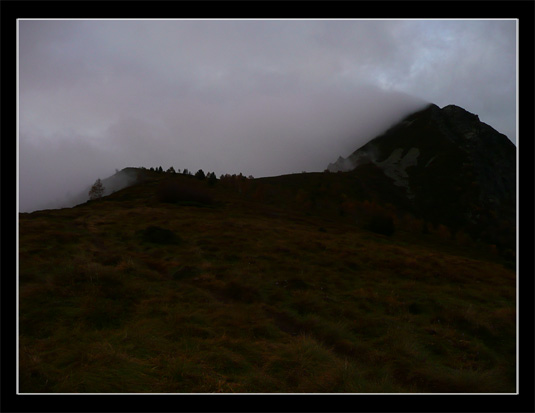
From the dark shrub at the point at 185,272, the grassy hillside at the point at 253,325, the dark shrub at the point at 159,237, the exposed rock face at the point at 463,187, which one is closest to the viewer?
the grassy hillside at the point at 253,325

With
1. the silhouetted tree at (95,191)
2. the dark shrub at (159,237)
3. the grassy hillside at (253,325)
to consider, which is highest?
the silhouetted tree at (95,191)

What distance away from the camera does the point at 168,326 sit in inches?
348

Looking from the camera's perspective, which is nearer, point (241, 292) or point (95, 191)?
point (241, 292)

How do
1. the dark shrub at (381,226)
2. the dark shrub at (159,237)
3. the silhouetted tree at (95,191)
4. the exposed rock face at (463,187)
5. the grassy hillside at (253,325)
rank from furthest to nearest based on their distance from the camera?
the exposed rock face at (463,187)
the silhouetted tree at (95,191)
the dark shrub at (381,226)
the dark shrub at (159,237)
the grassy hillside at (253,325)

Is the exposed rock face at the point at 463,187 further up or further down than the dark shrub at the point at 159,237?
further up

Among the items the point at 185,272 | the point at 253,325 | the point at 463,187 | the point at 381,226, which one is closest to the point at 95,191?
the point at 381,226

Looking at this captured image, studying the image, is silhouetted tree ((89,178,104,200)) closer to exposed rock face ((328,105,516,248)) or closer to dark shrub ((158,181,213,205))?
dark shrub ((158,181,213,205))

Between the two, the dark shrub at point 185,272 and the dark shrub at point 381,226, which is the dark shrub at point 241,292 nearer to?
the dark shrub at point 185,272

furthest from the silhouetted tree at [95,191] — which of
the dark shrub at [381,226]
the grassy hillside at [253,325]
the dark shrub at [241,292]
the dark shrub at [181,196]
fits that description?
the dark shrub at [241,292]

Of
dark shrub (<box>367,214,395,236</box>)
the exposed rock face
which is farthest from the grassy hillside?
the exposed rock face

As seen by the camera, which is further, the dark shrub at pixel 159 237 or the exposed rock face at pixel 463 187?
the exposed rock face at pixel 463 187

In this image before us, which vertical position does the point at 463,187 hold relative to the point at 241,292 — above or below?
above

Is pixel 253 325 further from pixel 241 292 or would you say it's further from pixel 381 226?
pixel 381 226

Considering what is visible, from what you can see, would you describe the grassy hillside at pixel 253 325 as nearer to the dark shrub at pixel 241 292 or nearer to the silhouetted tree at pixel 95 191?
the dark shrub at pixel 241 292
